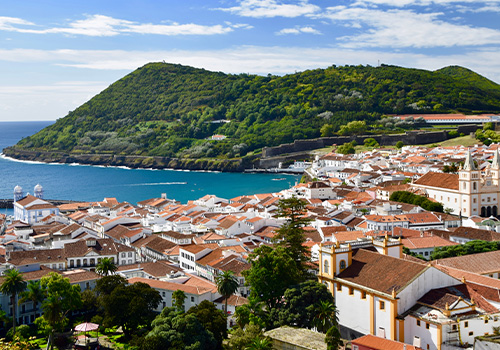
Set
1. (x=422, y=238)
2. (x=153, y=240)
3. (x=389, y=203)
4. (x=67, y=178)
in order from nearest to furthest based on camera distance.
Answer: (x=422, y=238)
(x=153, y=240)
(x=389, y=203)
(x=67, y=178)

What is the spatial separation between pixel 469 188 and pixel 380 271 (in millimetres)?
28812

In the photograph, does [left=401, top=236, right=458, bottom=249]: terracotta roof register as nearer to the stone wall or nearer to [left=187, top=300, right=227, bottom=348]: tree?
[left=187, top=300, right=227, bottom=348]: tree

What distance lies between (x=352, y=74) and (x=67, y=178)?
82639mm

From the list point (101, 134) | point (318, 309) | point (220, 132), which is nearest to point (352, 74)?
point (220, 132)

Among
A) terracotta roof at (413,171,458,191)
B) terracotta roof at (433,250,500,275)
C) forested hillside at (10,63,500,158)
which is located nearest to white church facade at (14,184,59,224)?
terracotta roof at (413,171,458,191)

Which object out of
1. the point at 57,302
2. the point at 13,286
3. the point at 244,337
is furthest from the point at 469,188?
the point at 13,286

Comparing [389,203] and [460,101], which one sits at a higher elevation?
[460,101]

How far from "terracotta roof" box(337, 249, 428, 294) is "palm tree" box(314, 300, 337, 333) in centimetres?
176

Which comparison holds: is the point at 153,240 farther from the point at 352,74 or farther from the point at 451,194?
the point at 352,74

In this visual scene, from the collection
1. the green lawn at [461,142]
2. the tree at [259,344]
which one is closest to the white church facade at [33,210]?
the tree at [259,344]

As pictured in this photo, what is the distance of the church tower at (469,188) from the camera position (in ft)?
150

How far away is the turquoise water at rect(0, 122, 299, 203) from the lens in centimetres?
→ 7688

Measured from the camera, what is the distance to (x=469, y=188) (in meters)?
45.5

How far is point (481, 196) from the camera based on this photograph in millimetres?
46188
